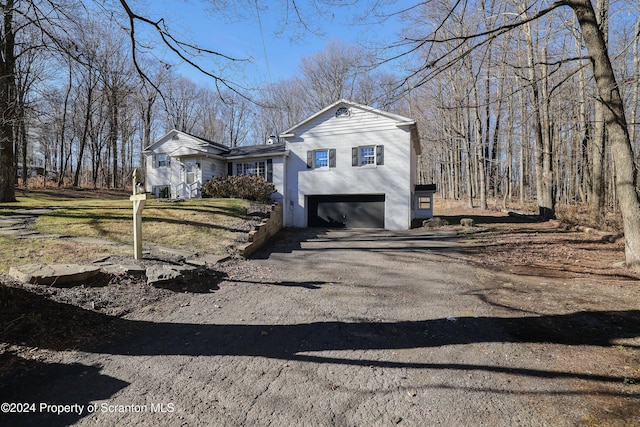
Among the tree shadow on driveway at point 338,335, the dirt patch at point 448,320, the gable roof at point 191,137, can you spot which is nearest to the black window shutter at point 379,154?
the dirt patch at point 448,320

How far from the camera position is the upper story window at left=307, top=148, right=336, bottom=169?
15766 mm

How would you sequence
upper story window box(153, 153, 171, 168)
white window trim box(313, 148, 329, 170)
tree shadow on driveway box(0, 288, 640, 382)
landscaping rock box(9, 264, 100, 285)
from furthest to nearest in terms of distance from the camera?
upper story window box(153, 153, 171, 168), white window trim box(313, 148, 329, 170), landscaping rock box(9, 264, 100, 285), tree shadow on driveway box(0, 288, 640, 382)

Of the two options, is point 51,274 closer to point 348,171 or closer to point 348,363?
point 348,363

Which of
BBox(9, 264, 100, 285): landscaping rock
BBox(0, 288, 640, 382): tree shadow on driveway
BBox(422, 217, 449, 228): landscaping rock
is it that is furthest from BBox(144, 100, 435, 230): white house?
BBox(9, 264, 100, 285): landscaping rock

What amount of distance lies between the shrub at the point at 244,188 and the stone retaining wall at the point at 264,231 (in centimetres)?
118

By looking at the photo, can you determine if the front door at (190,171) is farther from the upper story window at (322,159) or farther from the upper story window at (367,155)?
the upper story window at (367,155)

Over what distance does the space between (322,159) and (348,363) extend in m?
13.8

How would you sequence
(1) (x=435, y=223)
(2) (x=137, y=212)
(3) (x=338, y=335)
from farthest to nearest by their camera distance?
(1) (x=435, y=223)
(2) (x=137, y=212)
(3) (x=338, y=335)

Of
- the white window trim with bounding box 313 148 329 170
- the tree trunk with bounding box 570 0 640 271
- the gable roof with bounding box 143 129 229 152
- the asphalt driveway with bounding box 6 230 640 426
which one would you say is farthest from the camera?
the gable roof with bounding box 143 129 229 152

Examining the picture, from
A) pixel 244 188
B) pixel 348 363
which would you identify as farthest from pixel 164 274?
pixel 244 188

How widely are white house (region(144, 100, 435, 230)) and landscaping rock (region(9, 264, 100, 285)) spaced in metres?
11.8

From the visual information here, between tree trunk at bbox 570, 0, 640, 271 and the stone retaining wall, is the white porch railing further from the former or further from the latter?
tree trunk at bbox 570, 0, 640, 271

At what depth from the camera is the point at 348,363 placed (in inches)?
119

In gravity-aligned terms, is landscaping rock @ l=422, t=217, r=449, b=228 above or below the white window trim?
below
